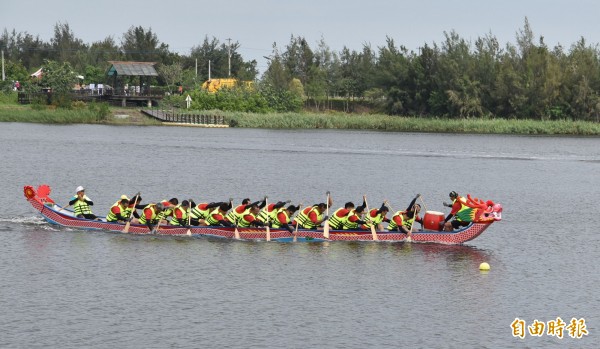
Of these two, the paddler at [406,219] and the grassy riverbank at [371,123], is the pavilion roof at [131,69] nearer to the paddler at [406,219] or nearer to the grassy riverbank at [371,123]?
the grassy riverbank at [371,123]

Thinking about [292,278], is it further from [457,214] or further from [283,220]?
[457,214]

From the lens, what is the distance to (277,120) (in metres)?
112

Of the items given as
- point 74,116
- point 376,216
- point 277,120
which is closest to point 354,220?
point 376,216

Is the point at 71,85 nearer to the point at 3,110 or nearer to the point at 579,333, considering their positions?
the point at 3,110

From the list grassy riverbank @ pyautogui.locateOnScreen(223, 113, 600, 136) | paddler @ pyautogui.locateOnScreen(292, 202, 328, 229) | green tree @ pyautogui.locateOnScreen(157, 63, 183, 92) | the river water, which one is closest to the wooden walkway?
grassy riverbank @ pyautogui.locateOnScreen(223, 113, 600, 136)

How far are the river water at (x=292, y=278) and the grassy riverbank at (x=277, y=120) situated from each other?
160 ft

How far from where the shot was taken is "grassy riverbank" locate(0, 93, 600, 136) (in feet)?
350

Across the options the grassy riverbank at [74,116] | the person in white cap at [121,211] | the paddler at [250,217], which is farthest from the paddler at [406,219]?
the grassy riverbank at [74,116]

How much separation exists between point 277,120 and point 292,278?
8240 cm

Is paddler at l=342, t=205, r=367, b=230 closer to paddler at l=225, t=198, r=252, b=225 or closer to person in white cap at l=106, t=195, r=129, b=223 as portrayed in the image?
paddler at l=225, t=198, r=252, b=225

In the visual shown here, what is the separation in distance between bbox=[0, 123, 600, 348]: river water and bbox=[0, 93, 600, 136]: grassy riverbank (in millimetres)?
48827

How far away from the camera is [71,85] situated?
4646 inches

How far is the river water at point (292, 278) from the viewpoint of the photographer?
2414 centimetres

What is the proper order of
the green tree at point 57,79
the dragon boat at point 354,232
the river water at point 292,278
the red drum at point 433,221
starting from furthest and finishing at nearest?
the green tree at point 57,79
the red drum at point 433,221
the dragon boat at point 354,232
the river water at point 292,278
